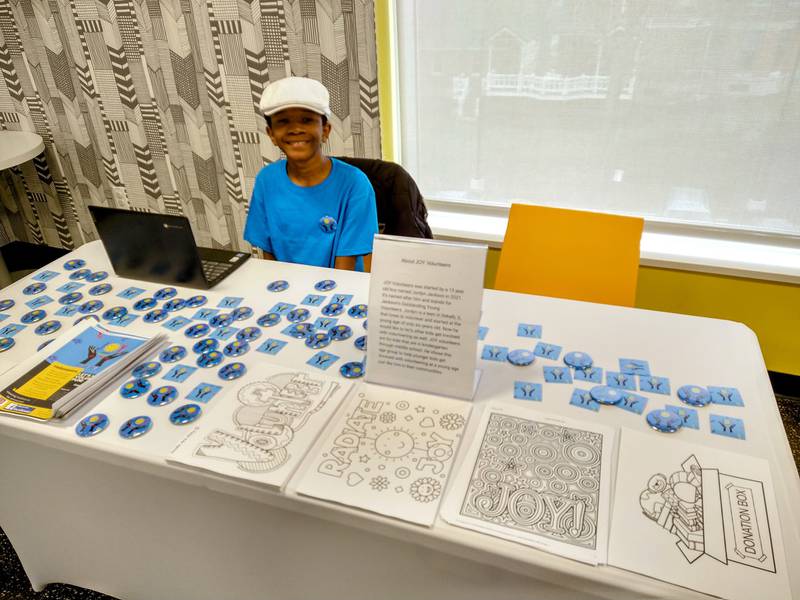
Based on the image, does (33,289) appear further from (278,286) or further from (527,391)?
(527,391)

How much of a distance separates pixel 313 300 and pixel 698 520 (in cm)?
91

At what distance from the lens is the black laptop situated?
131cm

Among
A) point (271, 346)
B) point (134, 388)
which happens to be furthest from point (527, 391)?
point (134, 388)

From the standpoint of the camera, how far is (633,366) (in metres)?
1.04

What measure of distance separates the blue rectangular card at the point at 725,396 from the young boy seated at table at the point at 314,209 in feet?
3.11

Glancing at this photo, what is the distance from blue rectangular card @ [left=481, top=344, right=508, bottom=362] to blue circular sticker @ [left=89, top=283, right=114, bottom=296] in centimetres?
101

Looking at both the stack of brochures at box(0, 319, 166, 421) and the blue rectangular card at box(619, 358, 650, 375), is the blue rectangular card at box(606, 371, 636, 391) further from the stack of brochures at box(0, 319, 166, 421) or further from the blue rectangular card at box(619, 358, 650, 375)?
the stack of brochures at box(0, 319, 166, 421)

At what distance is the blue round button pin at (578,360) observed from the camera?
40.9 inches

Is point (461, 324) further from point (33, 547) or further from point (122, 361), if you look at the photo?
point (33, 547)

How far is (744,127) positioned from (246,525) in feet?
6.63

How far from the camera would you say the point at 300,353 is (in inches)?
44.1

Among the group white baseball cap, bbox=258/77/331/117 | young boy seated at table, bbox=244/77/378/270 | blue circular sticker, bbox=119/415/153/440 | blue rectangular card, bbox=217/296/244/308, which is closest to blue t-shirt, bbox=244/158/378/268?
young boy seated at table, bbox=244/77/378/270

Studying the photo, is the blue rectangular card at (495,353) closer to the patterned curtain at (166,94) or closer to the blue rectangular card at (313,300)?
the blue rectangular card at (313,300)

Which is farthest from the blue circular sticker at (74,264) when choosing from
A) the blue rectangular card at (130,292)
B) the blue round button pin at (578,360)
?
the blue round button pin at (578,360)
